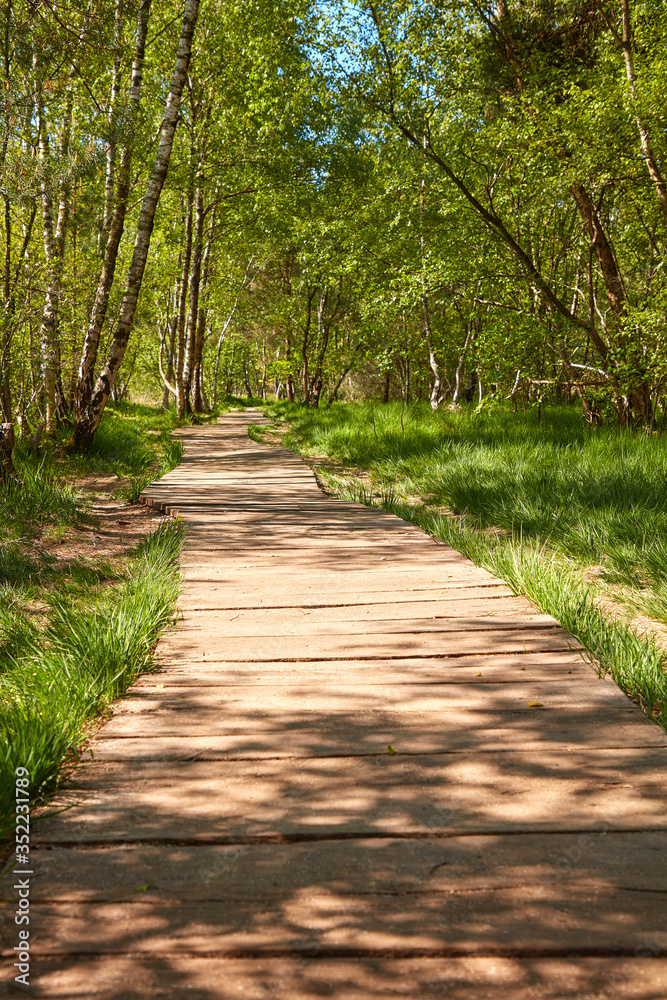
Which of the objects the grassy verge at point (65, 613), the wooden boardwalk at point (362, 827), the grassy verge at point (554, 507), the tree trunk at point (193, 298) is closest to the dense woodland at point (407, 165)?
the grassy verge at point (65, 613)

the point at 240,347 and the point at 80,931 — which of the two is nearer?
the point at 80,931

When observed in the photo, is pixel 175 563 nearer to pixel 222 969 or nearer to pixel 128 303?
pixel 222 969

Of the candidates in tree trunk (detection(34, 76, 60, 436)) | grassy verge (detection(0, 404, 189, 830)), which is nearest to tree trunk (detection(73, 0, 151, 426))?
tree trunk (detection(34, 76, 60, 436))

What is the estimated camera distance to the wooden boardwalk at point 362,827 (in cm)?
126

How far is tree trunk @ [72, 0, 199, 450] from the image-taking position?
8.77m

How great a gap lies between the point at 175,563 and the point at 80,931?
9.23 ft

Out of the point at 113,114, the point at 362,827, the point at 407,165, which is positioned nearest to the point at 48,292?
the point at 113,114

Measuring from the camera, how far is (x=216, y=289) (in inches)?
1097

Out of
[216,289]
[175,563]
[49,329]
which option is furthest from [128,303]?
[216,289]

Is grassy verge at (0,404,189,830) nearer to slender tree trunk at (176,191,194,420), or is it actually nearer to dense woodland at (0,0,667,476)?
dense woodland at (0,0,667,476)

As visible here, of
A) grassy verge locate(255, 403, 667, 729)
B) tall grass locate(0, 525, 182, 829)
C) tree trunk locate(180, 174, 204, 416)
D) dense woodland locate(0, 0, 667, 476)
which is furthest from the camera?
tree trunk locate(180, 174, 204, 416)

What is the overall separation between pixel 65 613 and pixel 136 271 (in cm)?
737

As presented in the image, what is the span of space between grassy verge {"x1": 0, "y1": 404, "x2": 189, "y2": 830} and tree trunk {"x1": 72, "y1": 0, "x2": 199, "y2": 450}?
2.09 m

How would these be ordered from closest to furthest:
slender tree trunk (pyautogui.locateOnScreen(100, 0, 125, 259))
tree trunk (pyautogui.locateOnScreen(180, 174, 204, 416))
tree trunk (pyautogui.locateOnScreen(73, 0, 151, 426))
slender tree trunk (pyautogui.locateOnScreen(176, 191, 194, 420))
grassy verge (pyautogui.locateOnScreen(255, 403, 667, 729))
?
1. grassy verge (pyautogui.locateOnScreen(255, 403, 667, 729))
2. slender tree trunk (pyautogui.locateOnScreen(100, 0, 125, 259))
3. tree trunk (pyautogui.locateOnScreen(73, 0, 151, 426))
4. slender tree trunk (pyautogui.locateOnScreen(176, 191, 194, 420))
5. tree trunk (pyautogui.locateOnScreen(180, 174, 204, 416))
